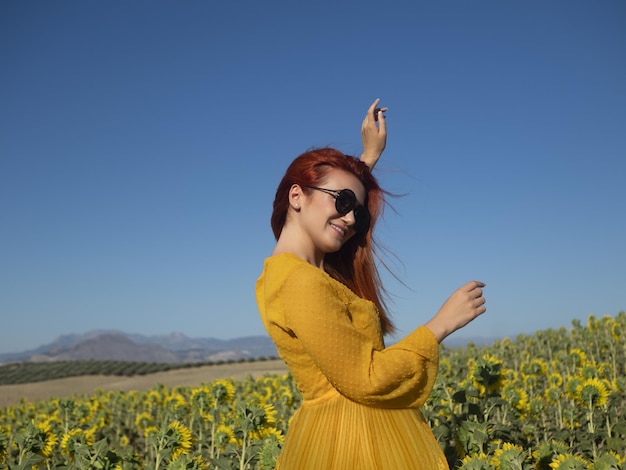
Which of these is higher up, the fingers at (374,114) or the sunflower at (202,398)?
the fingers at (374,114)

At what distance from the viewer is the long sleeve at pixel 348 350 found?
1979 millimetres

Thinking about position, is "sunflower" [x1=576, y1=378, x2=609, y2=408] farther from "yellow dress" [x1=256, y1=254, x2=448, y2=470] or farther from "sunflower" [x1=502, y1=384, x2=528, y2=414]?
"yellow dress" [x1=256, y1=254, x2=448, y2=470]

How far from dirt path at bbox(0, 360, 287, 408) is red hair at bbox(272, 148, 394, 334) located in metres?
19.0

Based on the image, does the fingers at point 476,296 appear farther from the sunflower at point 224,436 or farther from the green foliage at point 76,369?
the green foliage at point 76,369

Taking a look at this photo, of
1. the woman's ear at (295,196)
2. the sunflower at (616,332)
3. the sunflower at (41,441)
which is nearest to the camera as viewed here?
the woman's ear at (295,196)

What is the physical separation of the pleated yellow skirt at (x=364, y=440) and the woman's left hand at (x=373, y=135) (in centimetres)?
127

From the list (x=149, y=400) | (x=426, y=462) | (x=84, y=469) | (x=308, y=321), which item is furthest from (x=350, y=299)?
(x=149, y=400)

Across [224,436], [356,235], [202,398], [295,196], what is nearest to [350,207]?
[295,196]

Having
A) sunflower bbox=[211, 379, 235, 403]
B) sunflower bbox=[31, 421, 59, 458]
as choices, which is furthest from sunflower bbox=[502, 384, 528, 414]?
sunflower bbox=[31, 421, 59, 458]

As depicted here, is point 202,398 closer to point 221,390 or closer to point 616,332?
point 221,390

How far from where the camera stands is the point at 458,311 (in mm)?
2094

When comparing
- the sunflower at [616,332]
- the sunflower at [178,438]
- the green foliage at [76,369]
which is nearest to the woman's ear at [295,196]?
the sunflower at [178,438]

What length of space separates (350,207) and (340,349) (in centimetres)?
60

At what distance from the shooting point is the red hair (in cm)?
246
